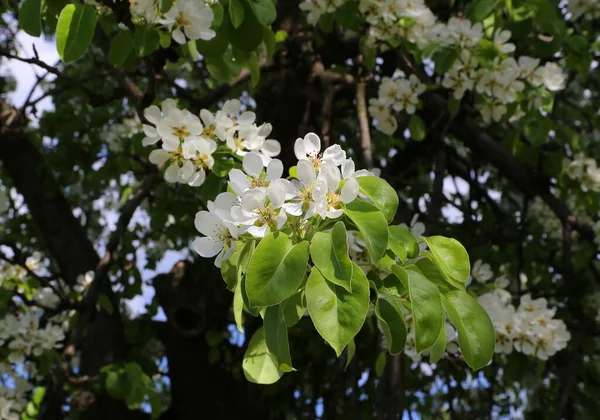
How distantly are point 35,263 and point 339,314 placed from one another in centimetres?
241

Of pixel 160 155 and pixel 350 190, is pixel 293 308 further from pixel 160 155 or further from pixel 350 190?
pixel 160 155

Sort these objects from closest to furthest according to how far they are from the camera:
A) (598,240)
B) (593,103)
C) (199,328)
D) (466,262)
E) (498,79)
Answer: (466,262) → (498,79) → (598,240) → (199,328) → (593,103)

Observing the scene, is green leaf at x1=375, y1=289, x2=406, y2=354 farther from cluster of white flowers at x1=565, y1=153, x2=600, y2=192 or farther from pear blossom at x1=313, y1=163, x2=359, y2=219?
cluster of white flowers at x1=565, y1=153, x2=600, y2=192

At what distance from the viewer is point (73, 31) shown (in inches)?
43.3

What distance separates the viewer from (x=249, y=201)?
858mm

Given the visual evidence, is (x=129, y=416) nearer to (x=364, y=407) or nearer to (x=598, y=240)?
(x=364, y=407)

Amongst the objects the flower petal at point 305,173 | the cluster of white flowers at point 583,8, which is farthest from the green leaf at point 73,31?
the cluster of white flowers at point 583,8

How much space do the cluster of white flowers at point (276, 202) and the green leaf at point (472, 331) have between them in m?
0.21

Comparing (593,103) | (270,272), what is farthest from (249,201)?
(593,103)

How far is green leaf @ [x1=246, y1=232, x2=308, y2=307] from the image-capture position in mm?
739

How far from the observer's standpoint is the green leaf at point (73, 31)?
1097mm

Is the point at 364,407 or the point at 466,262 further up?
the point at 466,262

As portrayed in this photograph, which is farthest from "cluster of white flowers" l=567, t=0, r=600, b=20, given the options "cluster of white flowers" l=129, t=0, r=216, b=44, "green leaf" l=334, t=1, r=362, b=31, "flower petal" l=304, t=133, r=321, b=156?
"flower petal" l=304, t=133, r=321, b=156

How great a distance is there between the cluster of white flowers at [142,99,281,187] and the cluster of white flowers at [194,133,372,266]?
1.05 ft
